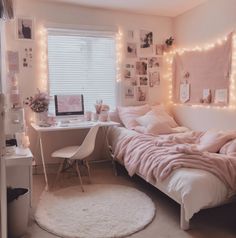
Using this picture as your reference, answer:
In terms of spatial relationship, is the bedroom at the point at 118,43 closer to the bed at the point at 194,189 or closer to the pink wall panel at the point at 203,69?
the pink wall panel at the point at 203,69

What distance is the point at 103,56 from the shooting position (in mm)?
4270

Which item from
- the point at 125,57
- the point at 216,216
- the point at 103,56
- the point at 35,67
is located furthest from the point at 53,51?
the point at 216,216

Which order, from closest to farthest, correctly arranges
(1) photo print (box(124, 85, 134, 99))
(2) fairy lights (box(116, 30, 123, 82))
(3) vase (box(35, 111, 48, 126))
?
(3) vase (box(35, 111, 48, 126)) → (2) fairy lights (box(116, 30, 123, 82)) → (1) photo print (box(124, 85, 134, 99))

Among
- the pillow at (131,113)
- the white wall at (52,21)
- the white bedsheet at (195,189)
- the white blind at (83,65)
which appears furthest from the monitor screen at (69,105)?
the white bedsheet at (195,189)

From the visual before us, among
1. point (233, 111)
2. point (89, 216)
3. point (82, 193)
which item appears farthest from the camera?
point (233, 111)

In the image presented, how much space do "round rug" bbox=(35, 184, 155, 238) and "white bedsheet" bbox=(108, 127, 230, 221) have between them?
42 cm

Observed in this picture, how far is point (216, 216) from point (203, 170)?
1.86ft

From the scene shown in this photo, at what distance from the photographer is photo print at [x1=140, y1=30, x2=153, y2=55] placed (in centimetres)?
442

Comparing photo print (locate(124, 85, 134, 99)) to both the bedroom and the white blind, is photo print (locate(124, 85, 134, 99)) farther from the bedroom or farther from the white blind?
the white blind

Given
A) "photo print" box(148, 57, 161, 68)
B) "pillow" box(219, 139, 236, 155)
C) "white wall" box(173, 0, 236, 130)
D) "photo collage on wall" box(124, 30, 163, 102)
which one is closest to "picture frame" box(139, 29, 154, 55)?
"photo collage on wall" box(124, 30, 163, 102)

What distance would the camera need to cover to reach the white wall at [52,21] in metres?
3.74

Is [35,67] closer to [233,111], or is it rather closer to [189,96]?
[189,96]

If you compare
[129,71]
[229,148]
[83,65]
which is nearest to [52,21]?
[83,65]

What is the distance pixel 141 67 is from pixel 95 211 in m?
2.52
